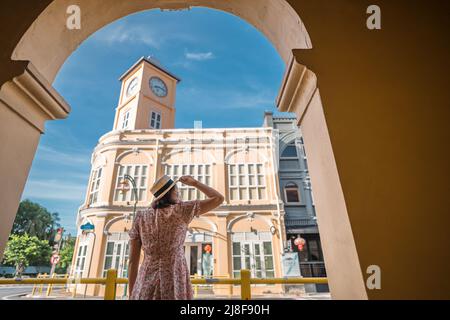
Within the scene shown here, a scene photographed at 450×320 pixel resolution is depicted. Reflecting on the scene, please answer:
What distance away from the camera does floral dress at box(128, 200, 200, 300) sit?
1.49m

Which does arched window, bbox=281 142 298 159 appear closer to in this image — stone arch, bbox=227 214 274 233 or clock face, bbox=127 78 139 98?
stone arch, bbox=227 214 274 233

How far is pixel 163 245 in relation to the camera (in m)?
1.59

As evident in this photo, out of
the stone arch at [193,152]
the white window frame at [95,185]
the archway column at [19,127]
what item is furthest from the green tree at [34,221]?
the archway column at [19,127]

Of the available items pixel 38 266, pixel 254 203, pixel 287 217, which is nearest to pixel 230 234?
pixel 254 203

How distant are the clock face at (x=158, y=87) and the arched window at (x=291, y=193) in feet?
39.1

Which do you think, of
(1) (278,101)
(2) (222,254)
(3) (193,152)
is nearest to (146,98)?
(3) (193,152)

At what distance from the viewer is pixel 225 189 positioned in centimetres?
1358

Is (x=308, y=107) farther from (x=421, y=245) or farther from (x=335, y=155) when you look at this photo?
(x=421, y=245)

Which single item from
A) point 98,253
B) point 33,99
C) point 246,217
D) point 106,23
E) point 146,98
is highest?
point 146,98

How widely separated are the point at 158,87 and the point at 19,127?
17.1 metres

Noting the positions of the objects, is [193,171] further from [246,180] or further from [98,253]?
[98,253]
